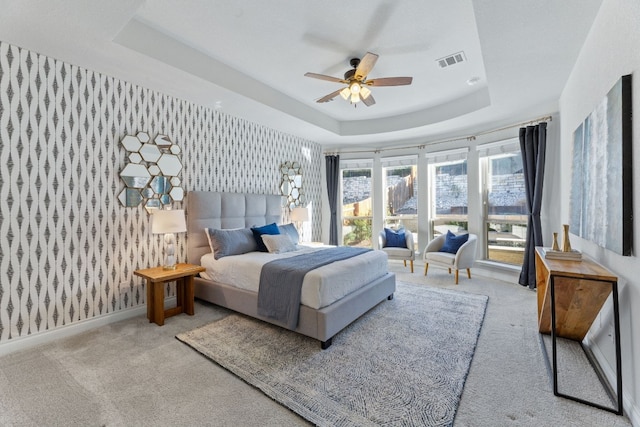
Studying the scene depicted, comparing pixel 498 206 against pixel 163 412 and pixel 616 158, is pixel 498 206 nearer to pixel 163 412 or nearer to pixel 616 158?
pixel 616 158

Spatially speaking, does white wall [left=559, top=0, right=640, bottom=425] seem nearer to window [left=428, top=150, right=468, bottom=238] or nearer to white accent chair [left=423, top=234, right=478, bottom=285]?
white accent chair [left=423, top=234, right=478, bottom=285]

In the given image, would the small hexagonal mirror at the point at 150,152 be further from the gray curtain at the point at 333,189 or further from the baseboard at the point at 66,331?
the gray curtain at the point at 333,189

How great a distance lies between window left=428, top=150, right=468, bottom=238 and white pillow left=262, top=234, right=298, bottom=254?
10.5 feet

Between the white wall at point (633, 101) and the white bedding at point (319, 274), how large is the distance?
1.95 metres

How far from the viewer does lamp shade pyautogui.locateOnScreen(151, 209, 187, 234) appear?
3148 millimetres

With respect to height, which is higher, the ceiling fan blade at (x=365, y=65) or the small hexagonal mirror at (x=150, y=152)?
the ceiling fan blade at (x=365, y=65)

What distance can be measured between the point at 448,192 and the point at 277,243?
141 inches

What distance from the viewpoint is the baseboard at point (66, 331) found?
249 cm

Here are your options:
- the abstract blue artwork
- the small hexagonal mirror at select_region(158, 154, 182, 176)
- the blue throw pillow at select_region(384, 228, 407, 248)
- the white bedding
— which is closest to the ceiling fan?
the abstract blue artwork

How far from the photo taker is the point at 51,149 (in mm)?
2719

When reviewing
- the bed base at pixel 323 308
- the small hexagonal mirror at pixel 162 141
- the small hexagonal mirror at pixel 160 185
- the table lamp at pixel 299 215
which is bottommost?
the bed base at pixel 323 308

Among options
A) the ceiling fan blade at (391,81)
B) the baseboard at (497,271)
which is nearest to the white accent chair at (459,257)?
the baseboard at (497,271)

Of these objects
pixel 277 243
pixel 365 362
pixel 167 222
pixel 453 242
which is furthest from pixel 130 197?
pixel 453 242

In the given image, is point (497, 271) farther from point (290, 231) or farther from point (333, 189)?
point (290, 231)
